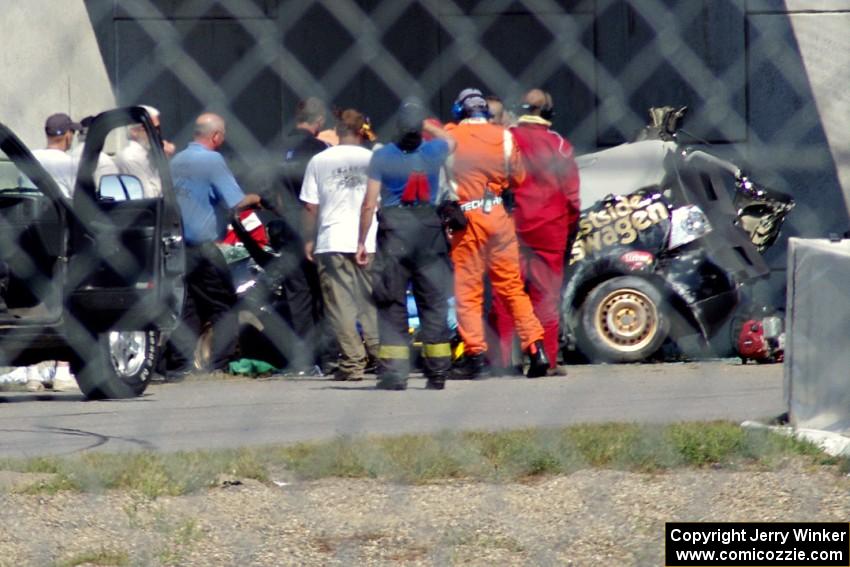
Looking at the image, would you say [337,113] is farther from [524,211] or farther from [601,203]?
[601,203]

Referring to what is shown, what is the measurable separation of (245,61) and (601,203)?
19.5ft

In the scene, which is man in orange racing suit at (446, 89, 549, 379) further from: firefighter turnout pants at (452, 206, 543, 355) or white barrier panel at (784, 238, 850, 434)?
white barrier panel at (784, 238, 850, 434)

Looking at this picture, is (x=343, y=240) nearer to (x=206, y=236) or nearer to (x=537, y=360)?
(x=206, y=236)

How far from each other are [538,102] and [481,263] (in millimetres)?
1704

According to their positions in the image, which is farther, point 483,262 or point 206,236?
point 483,262

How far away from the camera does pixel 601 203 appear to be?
10.5 metres

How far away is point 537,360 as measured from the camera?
384 inches

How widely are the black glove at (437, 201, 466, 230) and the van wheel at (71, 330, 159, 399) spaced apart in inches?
66.5

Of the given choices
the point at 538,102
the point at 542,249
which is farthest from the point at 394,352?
the point at 538,102

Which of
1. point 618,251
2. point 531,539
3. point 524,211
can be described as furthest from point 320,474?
point 618,251

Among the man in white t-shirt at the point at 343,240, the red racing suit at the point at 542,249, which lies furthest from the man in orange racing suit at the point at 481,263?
the man in white t-shirt at the point at 343,240

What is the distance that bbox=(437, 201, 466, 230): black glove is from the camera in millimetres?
9070

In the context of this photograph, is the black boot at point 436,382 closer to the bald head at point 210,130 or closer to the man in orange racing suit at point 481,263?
the man in orange racing suit at point 481,263

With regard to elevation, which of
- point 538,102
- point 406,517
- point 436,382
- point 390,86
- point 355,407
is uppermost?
point 390,86
